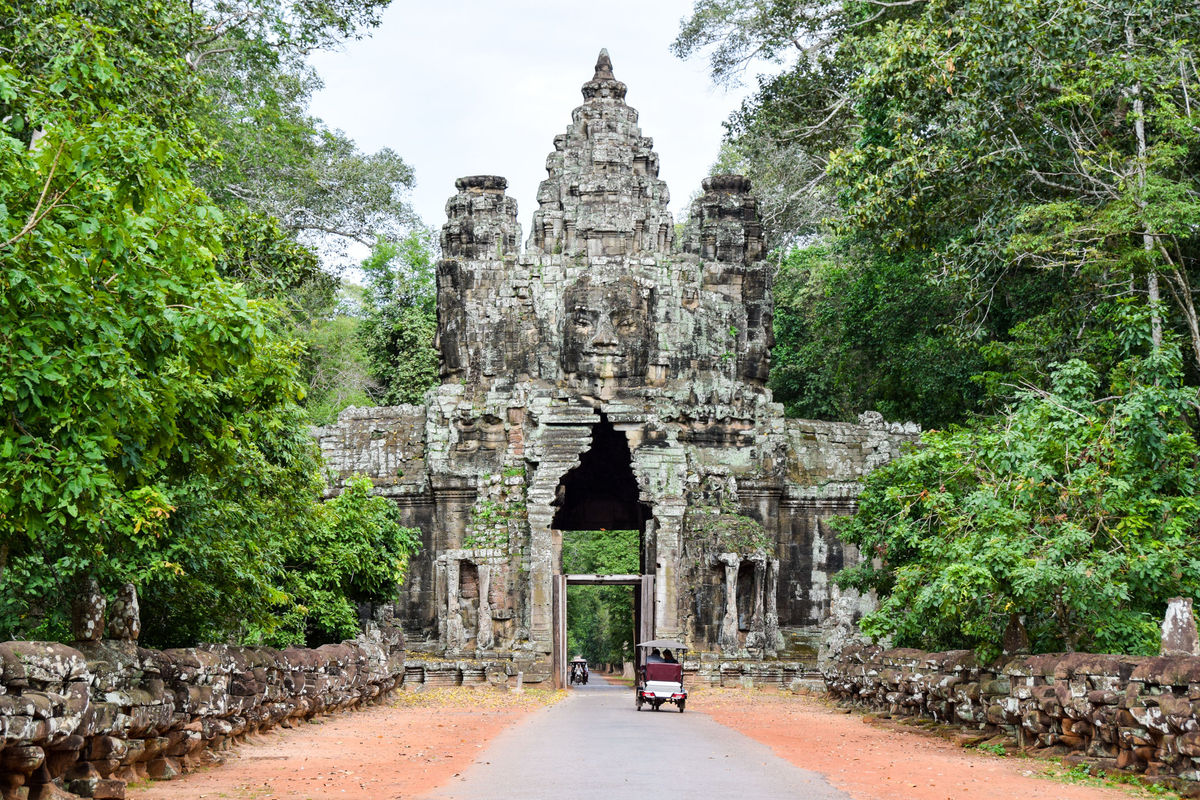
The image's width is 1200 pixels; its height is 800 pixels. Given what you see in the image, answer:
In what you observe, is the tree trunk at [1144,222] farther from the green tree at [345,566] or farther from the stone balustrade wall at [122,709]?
the green tree at [345,566]

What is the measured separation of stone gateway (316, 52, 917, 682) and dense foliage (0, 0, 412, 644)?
12.5 metres

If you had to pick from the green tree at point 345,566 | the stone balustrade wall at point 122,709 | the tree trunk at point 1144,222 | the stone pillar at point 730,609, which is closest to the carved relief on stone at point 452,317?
the green tree at point 345,566

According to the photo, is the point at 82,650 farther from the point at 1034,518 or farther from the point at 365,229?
the point at 365,229

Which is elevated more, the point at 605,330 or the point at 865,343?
the point at 865,343

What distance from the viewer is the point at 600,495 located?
32.6 metres

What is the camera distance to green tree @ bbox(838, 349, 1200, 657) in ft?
41.9

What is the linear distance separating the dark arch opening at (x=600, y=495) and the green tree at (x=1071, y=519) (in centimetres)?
1639

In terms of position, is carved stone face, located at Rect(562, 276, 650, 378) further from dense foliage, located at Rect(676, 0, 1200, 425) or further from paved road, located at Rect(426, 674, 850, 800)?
paved road, located at Rect(426, 674, 850, 800)

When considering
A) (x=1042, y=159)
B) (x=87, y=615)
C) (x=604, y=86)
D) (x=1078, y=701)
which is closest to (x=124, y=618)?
(x=87, y=615)

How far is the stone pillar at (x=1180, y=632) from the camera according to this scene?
34.2 ft

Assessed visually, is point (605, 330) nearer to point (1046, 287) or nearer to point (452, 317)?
point (452, 317)

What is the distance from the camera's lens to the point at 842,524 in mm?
20094

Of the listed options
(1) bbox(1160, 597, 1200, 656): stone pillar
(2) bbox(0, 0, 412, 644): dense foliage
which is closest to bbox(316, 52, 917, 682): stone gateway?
(2) bbox(0, 0, 412, 644): dense foliage

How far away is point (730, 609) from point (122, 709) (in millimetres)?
16600
